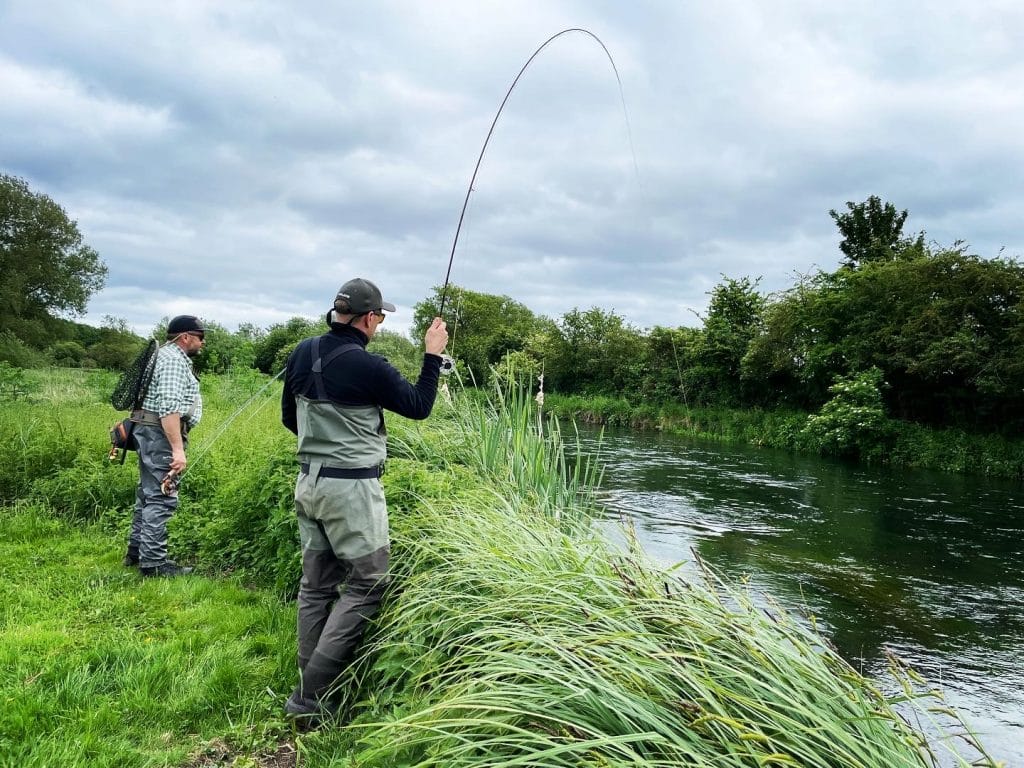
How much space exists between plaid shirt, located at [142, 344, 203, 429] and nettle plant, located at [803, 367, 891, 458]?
20.2m

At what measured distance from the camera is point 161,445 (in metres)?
4.71

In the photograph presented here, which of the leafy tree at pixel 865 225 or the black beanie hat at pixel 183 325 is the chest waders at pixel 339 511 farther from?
the leafy tree at pixel 865 225

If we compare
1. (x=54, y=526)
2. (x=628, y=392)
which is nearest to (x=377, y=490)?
(x=54, y=526)

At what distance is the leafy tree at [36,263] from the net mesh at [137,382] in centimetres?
3529

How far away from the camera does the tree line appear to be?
1842 centimetres

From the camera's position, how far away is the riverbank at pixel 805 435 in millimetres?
18062

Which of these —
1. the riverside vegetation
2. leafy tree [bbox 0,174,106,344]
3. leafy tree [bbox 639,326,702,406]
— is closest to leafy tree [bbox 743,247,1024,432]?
leafy tree [bbox 639,326,702,406]

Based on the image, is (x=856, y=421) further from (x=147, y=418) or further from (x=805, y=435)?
(x=147, y=418)

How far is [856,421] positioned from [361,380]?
20942 millimetres

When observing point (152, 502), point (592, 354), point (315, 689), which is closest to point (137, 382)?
point (152, 502)

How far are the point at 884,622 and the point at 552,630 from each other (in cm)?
557

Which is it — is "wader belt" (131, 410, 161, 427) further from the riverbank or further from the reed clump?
the riverbank

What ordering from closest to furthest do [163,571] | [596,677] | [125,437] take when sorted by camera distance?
1. [596,677]
2. [163,571]
3. [125,437]

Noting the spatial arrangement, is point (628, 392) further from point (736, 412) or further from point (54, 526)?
point (54, 526)
